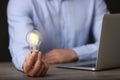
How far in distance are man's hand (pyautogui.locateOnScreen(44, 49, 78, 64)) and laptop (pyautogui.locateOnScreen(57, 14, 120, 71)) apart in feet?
0.98

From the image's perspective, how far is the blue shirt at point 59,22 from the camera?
218 centimetres

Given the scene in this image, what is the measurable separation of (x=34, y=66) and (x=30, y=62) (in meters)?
0.03

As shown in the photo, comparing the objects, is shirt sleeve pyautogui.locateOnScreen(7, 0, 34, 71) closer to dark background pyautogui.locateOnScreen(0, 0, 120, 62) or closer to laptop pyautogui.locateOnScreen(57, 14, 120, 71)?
laptop pyautogui.locateOnScreen(57, 14, 120, 71)

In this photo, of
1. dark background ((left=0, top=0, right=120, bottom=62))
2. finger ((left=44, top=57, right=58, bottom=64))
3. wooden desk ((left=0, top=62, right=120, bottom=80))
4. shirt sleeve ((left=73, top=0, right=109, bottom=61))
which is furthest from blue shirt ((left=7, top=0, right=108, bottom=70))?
dark background ((left=0, top=0, right=120, bottom=62))

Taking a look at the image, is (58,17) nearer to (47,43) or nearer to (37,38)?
(47,43)

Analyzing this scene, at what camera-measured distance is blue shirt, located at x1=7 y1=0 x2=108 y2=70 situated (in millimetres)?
2176

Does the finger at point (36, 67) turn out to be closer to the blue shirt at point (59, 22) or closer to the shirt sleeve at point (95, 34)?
the blue shirt at point (59, 22)

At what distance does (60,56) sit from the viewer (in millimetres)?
2064

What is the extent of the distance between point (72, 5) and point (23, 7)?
0.32 m

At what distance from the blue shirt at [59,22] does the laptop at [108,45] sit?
0.44 meters

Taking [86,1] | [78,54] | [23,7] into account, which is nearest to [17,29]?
[23,7]

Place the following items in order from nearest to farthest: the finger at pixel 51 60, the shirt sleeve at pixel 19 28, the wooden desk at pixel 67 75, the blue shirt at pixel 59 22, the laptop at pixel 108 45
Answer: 1. the wooden desk at pixel 67 75
2. the laptop at pixel 108 45
3. the shirt sleeve at pixel 19 28
4. the finger at pixel 51 60
5. the blue shirt at pixel 59 22

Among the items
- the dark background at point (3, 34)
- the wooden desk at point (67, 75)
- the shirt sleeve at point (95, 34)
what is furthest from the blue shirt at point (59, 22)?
the dark background at point (3, 34)

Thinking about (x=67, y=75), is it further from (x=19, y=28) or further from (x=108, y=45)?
(x=19, y=28)
